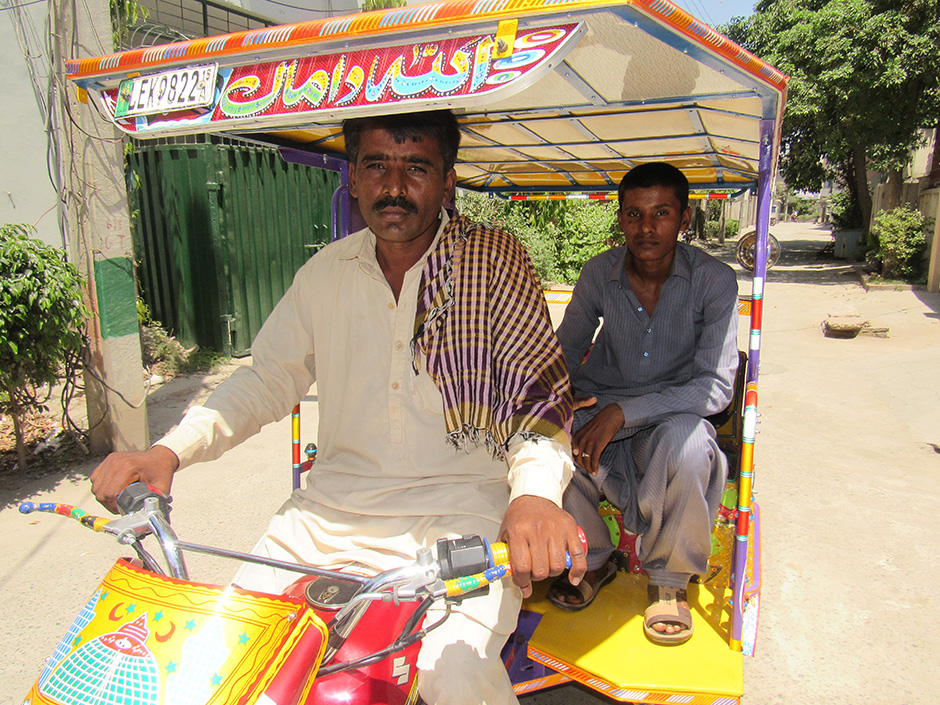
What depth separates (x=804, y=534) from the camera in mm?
3826

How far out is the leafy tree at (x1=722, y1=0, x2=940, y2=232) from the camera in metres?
12.8

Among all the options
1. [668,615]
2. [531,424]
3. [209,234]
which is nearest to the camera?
[531,424]

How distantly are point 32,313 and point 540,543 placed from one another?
12.5 feet

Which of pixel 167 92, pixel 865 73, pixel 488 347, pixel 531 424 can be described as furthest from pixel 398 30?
pixel 865 73

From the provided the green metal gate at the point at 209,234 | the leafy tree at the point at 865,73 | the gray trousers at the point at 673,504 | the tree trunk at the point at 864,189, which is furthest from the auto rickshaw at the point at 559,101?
the tree trunk at the point at 864,189

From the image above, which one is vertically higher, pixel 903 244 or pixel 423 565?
pixel 903 244

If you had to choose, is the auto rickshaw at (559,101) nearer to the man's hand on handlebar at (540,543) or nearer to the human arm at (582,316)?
the human arm at (582,316)

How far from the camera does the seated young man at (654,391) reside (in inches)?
86.3

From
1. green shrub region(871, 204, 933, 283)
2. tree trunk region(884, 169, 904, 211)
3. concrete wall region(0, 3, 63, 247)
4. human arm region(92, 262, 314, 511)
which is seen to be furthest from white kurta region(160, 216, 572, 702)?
tree trunk region(884, 169, 904, 211)

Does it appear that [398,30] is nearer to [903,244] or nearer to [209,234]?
[209,234]

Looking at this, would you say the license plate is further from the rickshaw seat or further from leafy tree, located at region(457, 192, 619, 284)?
leafy tree, located at region(457, 192, 619, 284)

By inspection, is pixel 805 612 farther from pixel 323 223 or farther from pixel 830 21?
pixel 830 21

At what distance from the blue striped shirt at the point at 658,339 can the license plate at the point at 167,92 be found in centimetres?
166

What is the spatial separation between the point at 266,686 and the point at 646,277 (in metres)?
2.13
